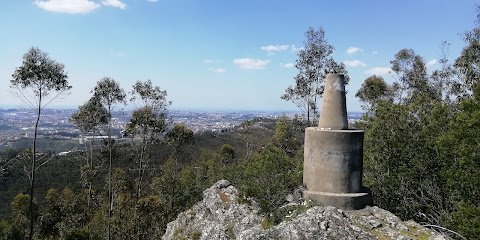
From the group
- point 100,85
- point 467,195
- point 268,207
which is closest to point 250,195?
point 268,207

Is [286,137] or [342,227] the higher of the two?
[342,227]

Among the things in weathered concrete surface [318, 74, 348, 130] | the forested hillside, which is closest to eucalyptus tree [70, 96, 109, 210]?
the forested hillside

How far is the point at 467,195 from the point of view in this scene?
1416 centimetres

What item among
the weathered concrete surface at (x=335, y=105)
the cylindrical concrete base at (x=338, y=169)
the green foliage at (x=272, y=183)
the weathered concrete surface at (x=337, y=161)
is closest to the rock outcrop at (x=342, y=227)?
the cylindrical concrete base at (x=338, y=169)

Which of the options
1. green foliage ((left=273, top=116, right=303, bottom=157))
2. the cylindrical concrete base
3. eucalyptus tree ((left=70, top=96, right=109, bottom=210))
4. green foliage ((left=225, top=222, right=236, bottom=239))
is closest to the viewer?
the cylindrical concrete base

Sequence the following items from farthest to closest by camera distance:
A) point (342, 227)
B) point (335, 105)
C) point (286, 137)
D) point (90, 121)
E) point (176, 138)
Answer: point (286, 137) → point (176, 138) → point (90, 121) → point (335, 105) → point (342, 227)

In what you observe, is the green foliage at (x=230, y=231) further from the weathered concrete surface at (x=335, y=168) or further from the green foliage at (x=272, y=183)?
the weathered concrete surface at (x=335, y=168)

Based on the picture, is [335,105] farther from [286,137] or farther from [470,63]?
[286,137]

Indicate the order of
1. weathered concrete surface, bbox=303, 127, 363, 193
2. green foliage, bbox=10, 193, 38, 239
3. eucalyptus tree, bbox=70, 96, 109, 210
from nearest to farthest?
weathered concrete surface, bbox=303, 127, 363, 193, eucalyptus tree, bbox=70, 96, 109, 210, green foliage, bbox=10, 193, 38, 239

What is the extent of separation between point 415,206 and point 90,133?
2957cm

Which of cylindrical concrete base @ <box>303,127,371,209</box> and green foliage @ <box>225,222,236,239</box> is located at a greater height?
cylindrical concrete base @ <box>303,127,371,209</box>

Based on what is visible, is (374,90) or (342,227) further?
(374,90)

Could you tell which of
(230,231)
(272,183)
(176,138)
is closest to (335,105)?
(272,183)

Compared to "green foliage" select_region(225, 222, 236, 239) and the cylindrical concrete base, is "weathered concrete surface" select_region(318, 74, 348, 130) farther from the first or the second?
"green foliage" select_region(225, 222, 236, 239)
